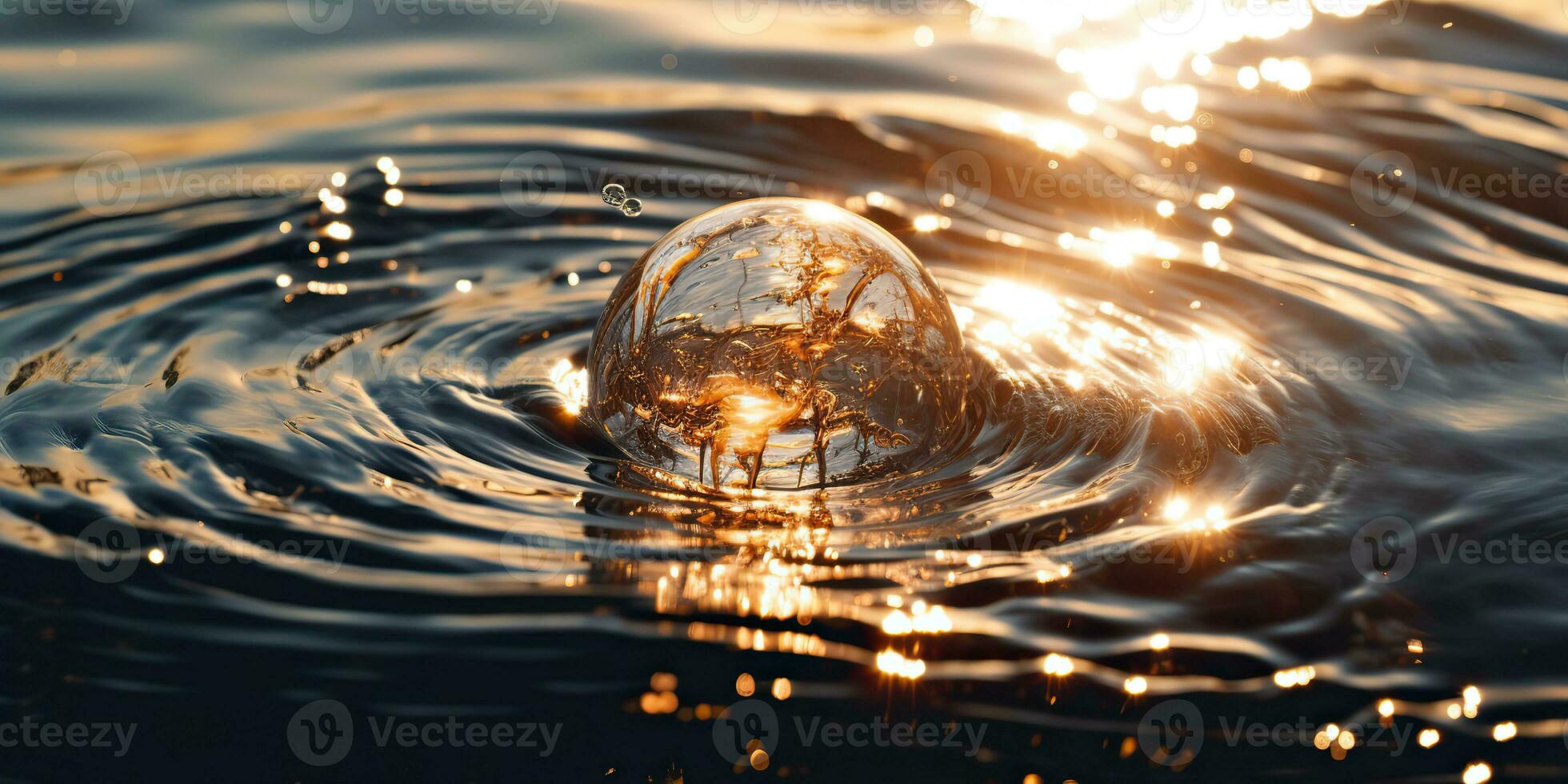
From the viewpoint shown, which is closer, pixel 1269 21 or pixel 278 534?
pixel 278 534

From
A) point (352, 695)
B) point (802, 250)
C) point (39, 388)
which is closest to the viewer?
point (352, 695)

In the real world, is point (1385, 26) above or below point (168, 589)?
above

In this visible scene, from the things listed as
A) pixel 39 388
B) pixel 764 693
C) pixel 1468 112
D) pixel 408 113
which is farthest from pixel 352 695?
pixel 1468 112

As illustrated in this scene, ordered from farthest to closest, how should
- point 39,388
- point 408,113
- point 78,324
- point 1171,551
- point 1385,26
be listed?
point 1385,26 → point 408,113 → point 78,324 → point 39,388 → point 1171,551

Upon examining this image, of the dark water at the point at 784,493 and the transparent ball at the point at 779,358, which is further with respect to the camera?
the transparent ball at the point at 779,358

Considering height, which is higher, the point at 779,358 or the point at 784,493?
the point at 779,358

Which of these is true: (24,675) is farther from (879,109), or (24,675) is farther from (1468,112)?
(1468,112)
